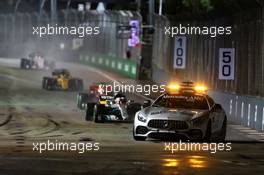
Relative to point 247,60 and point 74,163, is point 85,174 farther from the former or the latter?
point 247,60

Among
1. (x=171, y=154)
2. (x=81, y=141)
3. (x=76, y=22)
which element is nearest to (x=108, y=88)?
(x=81, y=141)

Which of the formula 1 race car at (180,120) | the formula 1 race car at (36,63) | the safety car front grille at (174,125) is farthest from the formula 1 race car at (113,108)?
the formula 1 race car at (36,63)

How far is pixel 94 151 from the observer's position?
17266 millimetres

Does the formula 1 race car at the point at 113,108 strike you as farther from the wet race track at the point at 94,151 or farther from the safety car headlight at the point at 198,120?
the safety car headlight at the point at 198,120

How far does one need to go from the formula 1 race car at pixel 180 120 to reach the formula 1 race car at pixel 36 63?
42.4m

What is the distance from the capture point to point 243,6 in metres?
30.5

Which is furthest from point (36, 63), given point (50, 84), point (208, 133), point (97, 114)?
point (208, 133)

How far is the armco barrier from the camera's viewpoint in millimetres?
58384

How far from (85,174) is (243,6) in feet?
61.4

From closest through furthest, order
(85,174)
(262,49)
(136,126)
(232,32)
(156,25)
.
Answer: (85,174), (136,126), (262,49), (232,32), (156,25)

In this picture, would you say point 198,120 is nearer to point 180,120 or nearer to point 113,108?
point 180,120

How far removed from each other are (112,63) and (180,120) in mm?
45541

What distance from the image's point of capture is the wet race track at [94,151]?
543 inches

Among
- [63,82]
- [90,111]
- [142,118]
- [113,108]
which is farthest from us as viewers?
[63,82]
